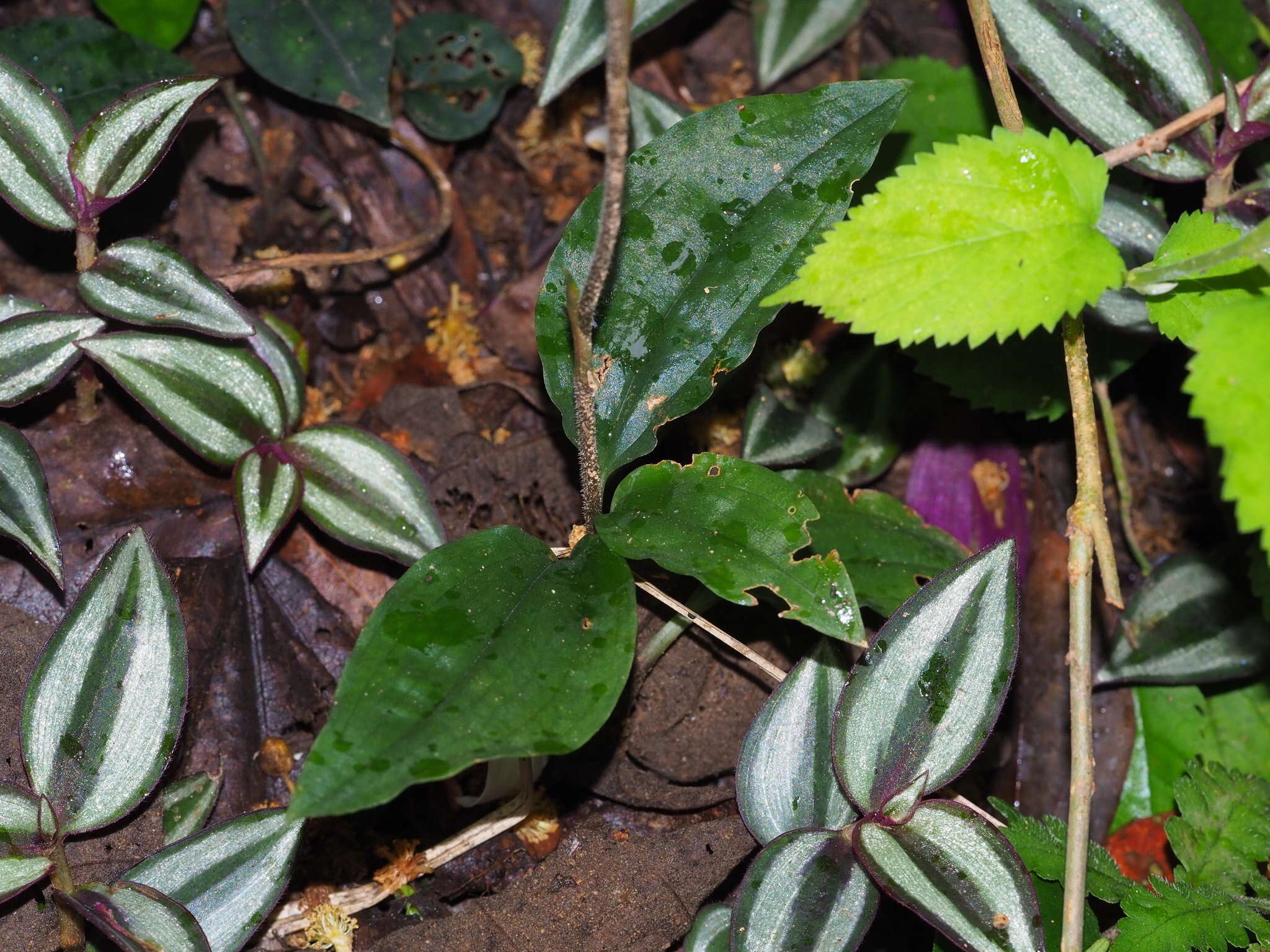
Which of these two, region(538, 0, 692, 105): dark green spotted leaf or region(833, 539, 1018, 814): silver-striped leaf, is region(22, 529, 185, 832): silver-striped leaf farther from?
region(538, 0, 692, 105): dark green spotted leaf

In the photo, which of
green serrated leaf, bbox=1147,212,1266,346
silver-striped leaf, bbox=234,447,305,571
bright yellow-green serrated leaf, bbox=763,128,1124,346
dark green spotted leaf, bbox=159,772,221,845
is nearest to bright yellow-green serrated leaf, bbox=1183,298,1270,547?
bright yellow-green serrated leaf, bbox=763,128,1124,346

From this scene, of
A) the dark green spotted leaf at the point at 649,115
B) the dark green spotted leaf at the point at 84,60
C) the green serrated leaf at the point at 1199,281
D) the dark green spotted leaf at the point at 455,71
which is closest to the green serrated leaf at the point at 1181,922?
the green serrated leaf at the point at 1199,281

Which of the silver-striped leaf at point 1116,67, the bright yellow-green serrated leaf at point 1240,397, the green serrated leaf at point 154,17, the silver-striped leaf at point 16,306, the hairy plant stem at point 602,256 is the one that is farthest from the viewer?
the green serrated leaf at point 154,17

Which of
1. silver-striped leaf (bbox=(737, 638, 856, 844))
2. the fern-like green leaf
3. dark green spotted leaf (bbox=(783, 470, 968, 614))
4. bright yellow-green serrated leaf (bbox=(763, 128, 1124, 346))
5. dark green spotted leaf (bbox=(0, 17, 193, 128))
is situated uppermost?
dark green spotted leaf (bbox=(0, 17, 193, 128))

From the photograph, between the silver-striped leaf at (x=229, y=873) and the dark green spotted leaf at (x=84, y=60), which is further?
the dark green spotted leaf at (x=84, y=60)

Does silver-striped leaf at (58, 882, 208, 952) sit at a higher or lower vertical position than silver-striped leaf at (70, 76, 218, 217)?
lower

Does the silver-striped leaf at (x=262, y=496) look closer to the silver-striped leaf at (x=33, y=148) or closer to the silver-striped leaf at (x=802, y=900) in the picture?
the silver-striped leaf at (x=33, y=148)

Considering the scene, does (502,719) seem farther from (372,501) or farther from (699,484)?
(372,501)
